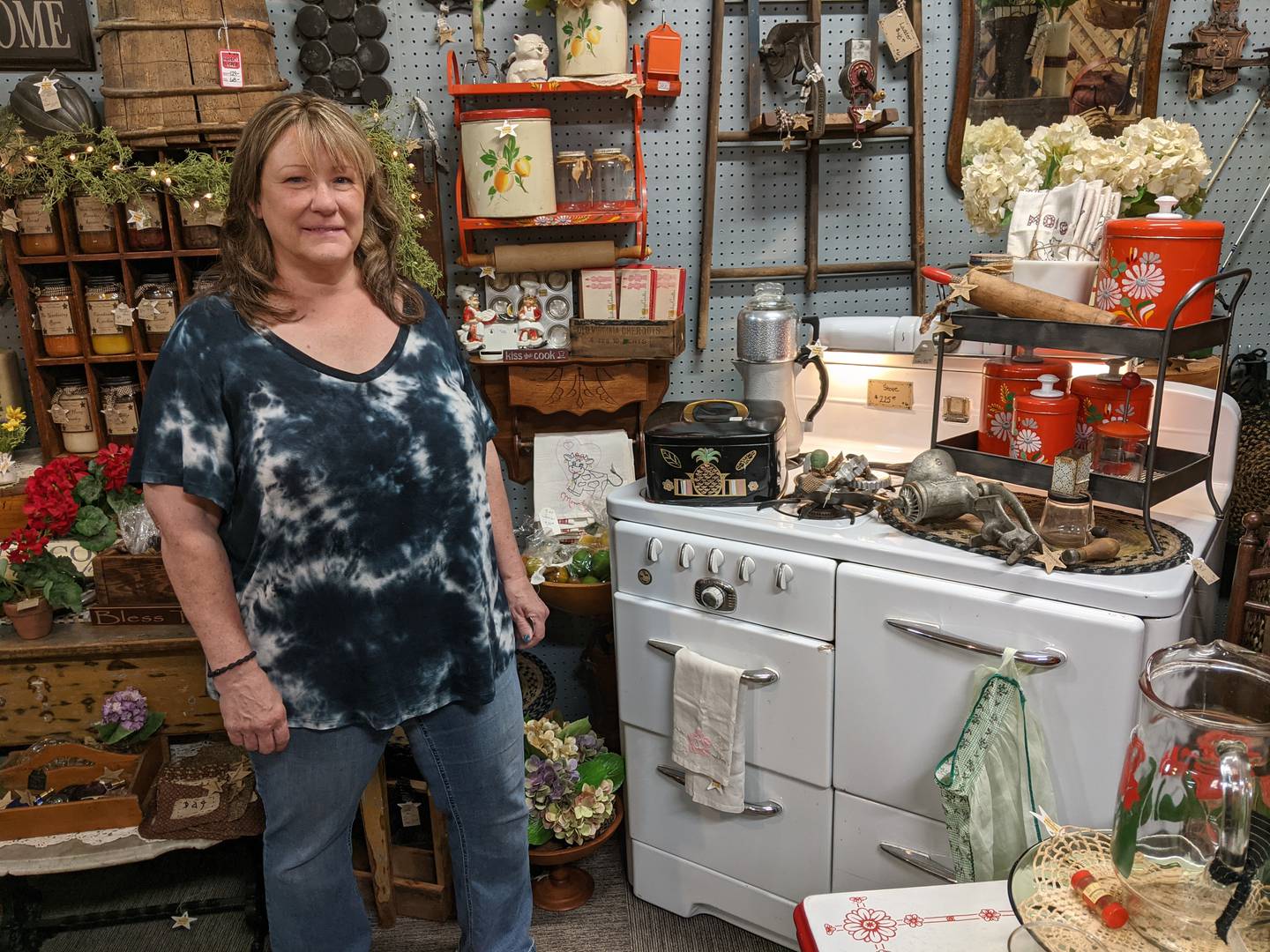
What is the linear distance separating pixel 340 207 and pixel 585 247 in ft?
3.35

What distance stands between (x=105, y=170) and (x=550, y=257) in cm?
104

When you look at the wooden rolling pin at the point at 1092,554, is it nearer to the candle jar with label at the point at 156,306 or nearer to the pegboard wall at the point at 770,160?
the pegboard wall at the point at 770,160

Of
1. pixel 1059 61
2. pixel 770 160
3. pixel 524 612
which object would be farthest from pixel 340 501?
pixel 1059 61

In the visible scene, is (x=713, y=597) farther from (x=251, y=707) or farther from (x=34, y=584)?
(x=34, y=584)

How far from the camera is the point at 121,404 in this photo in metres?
2.40

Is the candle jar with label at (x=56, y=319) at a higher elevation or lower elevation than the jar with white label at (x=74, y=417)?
higher

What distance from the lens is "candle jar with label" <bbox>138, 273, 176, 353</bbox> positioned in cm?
233

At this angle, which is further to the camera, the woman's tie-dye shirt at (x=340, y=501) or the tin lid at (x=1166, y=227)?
the tin lid at (x=1166, y=227)

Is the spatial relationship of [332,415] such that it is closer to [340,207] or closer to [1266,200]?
[340,207]

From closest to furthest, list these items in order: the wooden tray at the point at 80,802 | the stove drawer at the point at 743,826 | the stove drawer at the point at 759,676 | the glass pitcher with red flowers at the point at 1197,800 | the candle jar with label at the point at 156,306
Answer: the glass pitcher with red flowers at the point at 1197,800, the stove drawer at the point at 759,676, the stove drawer at the point at 743,826, the wooden tray at the point at 80,802, the candle jar with label at the point at 156,306

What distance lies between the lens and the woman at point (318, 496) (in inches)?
56.5

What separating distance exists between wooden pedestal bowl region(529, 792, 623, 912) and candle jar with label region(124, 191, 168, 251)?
67.6 inches

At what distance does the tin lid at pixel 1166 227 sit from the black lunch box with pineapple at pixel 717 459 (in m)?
0.72

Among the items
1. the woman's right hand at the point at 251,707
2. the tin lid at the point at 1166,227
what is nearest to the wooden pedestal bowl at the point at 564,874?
the woman's right hand at the point at 251,707
